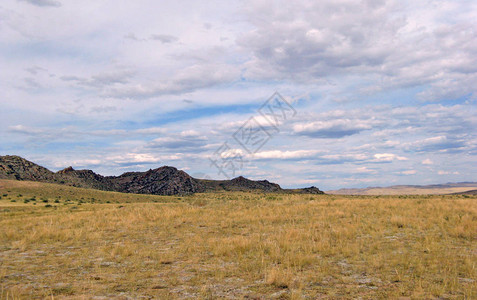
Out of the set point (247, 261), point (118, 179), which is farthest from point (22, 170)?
point (247, 261)

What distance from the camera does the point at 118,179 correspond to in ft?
313

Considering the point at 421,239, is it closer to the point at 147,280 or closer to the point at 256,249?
the point at 256,249

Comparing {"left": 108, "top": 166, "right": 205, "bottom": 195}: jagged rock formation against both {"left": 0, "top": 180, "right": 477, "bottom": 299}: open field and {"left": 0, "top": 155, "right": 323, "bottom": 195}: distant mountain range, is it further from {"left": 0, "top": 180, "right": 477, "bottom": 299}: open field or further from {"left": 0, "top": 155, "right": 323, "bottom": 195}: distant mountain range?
{"left": 0, "top": 180, "right": 477, "bottom": 299}: open field

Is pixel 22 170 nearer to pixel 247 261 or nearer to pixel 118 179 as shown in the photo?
pixel 118 179

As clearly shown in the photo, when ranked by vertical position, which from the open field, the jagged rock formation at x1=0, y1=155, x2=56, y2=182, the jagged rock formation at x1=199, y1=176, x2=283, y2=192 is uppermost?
the jagged rock formation at x1=0, y1=155, x2=56, y2=182

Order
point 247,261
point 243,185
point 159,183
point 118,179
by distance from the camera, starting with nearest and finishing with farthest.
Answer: point 247,261 < point 159,183 < point 118,179 < point 243,185

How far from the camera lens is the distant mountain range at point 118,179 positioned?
227 ft

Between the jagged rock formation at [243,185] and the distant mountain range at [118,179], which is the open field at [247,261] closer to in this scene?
the distant mountain range at [118,179]

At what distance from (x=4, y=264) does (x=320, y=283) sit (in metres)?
9.16

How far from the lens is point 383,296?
6.43 meters

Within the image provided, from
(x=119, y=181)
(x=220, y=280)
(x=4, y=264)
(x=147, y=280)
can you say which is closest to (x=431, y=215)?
(x=220, y=280)

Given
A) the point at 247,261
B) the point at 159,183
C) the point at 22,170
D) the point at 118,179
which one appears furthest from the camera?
the point at 118,179

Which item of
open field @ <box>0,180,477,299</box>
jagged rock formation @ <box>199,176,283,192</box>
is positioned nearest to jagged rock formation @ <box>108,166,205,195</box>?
jagged rock formation @ <box>199,176,283,192</box>

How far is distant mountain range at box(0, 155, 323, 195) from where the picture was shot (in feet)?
227
